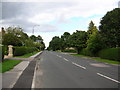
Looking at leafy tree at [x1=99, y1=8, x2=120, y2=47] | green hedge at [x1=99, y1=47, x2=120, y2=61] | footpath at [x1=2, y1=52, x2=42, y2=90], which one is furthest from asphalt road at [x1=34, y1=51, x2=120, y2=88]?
leafy tree at [x1=99, y1=8, x2=120, y2=47]

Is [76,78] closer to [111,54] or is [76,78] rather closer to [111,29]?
[111,54]

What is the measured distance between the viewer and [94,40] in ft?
124

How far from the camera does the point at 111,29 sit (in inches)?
1329

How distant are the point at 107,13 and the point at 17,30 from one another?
26.6 metres

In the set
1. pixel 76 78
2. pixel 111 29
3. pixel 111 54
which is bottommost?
pixel 76 78

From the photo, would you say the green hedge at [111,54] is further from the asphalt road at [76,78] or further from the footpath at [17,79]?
the footpath at [17,79]

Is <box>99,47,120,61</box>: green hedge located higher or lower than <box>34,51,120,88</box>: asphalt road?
higher

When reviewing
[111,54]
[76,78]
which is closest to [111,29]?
[111,54]

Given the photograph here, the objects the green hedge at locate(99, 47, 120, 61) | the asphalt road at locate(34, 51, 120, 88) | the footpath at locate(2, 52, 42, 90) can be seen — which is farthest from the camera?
the green hedge at locate(99, 47, 120, 61)

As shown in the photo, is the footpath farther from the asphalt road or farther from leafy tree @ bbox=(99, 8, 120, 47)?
leafy tree @ bbox=(99, 8, 120, 47)

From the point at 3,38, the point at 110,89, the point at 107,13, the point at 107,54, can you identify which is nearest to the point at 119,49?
the point at 107,54

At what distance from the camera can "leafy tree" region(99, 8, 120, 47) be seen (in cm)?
3300

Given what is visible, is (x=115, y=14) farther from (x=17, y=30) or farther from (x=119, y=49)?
(x=17, y=30)

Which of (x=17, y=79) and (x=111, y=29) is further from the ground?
(x=111, y=29)
